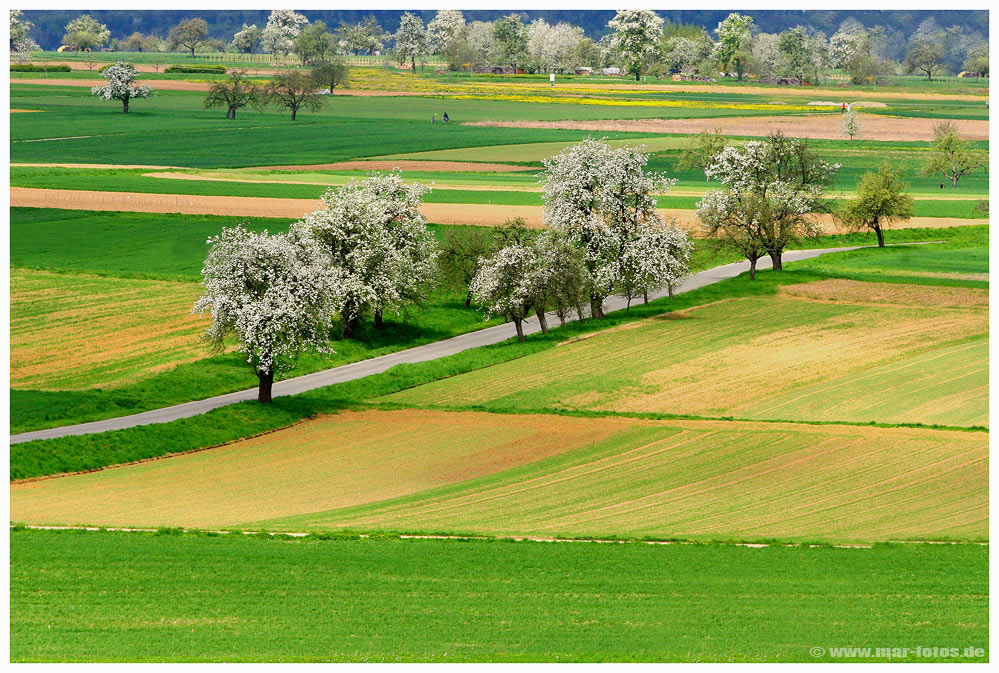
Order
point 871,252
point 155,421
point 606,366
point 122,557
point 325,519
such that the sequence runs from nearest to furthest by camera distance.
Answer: point 122,557 → point 325,519 → point 155,421 → point 606,366 → point 871,252

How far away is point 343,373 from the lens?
76562 millimetres

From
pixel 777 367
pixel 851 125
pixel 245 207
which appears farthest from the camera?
pixel 851 125

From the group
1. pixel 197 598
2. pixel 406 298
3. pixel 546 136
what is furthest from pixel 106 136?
pixel 197 598

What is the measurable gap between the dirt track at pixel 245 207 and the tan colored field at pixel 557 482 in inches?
2491

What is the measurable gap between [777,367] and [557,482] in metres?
26.5

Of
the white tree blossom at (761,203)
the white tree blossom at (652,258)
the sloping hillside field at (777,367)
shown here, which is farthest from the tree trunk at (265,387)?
the white tree blossom at (761,203)

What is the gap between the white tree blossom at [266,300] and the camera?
67.7 metres

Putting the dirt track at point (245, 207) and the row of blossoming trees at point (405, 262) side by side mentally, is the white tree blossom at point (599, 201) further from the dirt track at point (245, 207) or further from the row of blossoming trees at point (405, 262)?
the dirt track at point (245, 207)

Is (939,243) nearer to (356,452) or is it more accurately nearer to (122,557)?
(356,452)

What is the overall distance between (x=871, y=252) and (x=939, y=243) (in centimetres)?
814

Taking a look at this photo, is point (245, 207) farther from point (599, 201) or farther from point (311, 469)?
point (311, 469)

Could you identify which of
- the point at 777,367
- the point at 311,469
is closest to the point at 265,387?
the point at 311,469

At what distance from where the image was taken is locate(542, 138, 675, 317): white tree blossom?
3666 inches

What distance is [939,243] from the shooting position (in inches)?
4774
